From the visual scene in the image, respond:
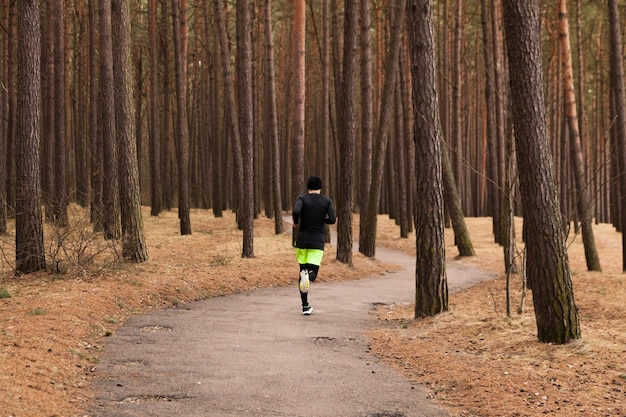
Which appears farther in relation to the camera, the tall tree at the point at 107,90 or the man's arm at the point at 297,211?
the tall tree at the point at 107,90

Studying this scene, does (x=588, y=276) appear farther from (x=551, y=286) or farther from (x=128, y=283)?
(x=128, y=283)

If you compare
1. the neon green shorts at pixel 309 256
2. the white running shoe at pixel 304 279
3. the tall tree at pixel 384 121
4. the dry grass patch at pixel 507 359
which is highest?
the tall tree at pixel 384 121

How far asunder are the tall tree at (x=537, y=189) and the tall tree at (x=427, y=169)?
2288mm

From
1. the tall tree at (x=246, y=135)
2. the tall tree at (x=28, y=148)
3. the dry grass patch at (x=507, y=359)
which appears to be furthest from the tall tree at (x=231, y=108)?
the dry grass patch at (x=507, y=359)

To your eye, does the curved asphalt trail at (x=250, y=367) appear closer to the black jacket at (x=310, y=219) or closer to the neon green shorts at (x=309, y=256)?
the neon green shorts at (x=309, y=256)

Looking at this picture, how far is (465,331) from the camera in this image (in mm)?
9773

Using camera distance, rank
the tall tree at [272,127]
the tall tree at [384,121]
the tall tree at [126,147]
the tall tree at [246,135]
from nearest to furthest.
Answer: the tall tree at [126,147], the tall tree at [246,135], the tall tree at [384,121], the tall tree at [272,127]

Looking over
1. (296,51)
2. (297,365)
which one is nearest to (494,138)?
(296,51)

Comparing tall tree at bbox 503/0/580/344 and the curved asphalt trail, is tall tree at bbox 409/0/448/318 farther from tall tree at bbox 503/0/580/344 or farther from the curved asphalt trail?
tall tree at bbox 503/0/580/344

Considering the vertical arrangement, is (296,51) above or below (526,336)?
above

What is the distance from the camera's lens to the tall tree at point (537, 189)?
332 inches

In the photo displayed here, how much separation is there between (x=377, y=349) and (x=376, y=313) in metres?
3.40

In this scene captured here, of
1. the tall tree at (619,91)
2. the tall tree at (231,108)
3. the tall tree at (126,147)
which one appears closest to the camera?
the tall tree at (126,147)

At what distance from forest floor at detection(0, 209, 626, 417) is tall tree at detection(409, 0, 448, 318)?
0.55 m
